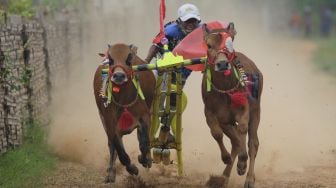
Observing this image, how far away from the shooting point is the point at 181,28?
1060 centimetres

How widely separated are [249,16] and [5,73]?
25.5 m

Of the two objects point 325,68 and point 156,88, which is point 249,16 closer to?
point 325,68

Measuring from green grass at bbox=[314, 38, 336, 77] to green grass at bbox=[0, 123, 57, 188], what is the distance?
15338mm

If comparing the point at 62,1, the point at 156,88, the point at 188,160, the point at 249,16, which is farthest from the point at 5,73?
the point at 249,16

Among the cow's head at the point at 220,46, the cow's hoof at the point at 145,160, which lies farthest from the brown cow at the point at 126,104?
the cow's head at the point at 220,46

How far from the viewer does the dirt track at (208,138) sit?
10.5 metres

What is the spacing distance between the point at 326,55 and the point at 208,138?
18936 mm

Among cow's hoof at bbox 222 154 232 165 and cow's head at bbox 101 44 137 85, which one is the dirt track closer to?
cow's hoof at bbox 222 154 232 165

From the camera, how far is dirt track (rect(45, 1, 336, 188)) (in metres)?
10.5

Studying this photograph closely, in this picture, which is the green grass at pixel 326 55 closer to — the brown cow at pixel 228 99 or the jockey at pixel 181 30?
the jockey at pixel 181 30

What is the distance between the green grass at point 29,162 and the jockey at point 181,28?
2.04m

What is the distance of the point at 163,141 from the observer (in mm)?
10305

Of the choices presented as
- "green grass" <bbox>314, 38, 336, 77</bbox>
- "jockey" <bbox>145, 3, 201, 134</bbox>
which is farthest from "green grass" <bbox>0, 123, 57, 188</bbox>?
"green grass" <bbox>314, 38, 336, 77</bbox>

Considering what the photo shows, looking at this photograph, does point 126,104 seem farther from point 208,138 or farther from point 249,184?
point 208,138
